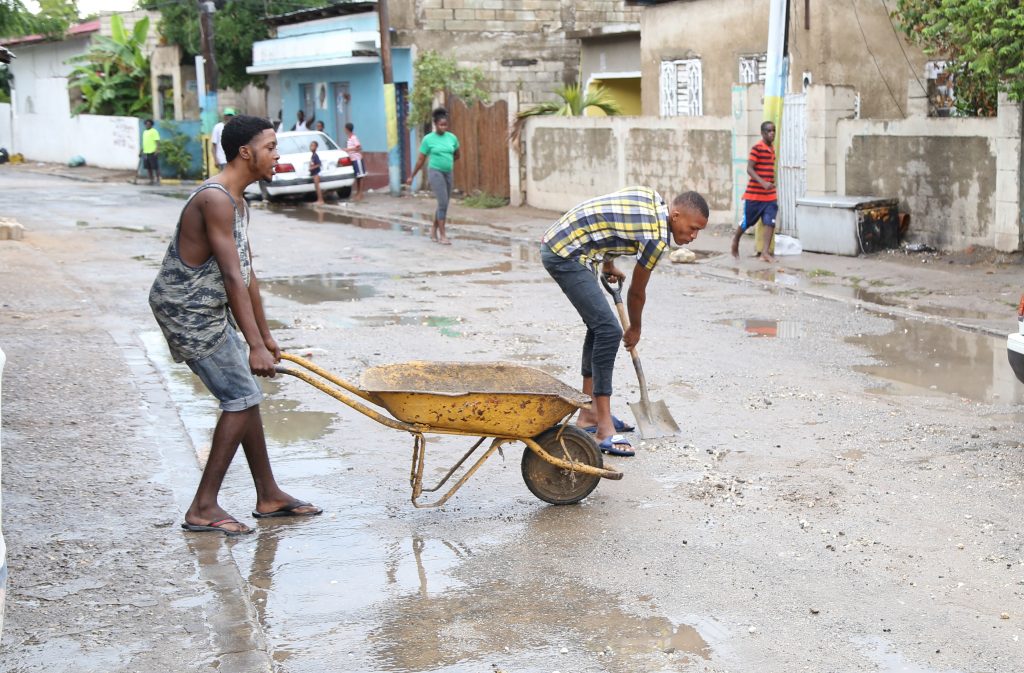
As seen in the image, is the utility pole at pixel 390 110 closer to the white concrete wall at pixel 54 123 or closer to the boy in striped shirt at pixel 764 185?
the boy in striped shirt at pixel 764 185

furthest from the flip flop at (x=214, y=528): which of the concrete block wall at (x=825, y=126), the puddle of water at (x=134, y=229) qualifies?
the puddle of water at (x=134, y=229)

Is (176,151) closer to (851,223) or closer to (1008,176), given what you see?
(851,223)

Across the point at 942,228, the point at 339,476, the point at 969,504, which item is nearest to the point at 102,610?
the point at 339,476

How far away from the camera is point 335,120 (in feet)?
110

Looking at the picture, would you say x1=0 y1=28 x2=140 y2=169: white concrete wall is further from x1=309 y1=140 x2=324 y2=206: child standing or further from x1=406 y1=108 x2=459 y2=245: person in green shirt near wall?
x1=406 y1=108 x2=459 y2=245: person in green shirt near wall

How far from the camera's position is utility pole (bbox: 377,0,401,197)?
1074 inches

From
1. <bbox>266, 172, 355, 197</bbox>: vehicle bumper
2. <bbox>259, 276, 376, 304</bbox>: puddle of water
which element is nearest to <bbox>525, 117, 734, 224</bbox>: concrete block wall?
<bbox>266, 172, 355, 197</bbox>: vehicle bumper

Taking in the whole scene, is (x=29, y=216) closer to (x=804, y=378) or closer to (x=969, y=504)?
(x=804, y=378)

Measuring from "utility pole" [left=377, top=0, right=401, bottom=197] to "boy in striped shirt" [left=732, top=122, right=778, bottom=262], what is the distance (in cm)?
1295

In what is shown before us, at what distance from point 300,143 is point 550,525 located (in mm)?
22578

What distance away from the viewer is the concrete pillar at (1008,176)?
47.1 ft

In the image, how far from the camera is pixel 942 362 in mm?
9883

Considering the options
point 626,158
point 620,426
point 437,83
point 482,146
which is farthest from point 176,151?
point 620,426

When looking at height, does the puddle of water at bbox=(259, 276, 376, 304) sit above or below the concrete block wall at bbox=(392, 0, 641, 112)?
below
